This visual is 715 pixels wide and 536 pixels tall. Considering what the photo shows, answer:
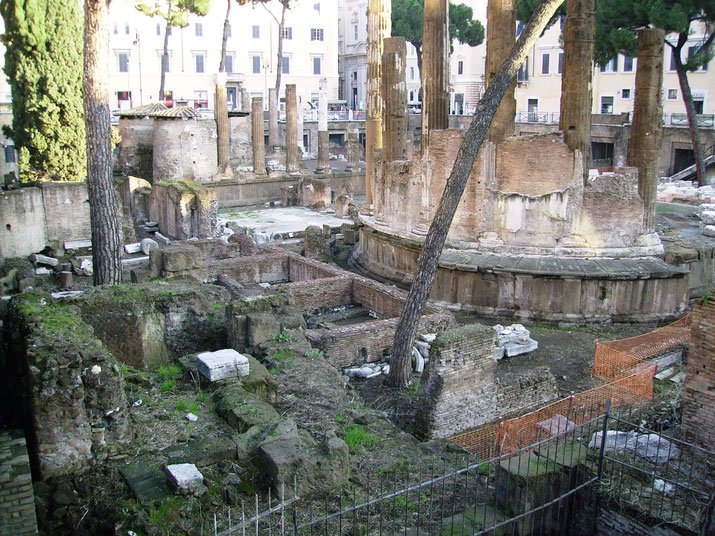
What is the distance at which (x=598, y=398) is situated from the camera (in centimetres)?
873

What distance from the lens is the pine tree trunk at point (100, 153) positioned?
9.88 m

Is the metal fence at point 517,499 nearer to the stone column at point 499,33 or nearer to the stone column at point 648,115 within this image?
the stone column at point 648,115

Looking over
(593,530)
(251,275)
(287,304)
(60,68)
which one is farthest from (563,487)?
(60,68)

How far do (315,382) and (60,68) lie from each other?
14050 mm

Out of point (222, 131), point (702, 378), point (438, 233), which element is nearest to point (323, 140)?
point (222, 131)

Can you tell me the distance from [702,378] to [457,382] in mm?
2397

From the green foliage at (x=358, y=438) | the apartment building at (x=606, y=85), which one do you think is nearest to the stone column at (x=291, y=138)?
the apartment building at (x=606, y=85)

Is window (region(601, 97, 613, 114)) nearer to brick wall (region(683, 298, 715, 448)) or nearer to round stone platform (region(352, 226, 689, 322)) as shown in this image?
round stone platform (region(352, 226, 689, 322))

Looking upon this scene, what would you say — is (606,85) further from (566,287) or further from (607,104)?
(566,287)

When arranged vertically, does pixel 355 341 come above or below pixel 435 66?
below

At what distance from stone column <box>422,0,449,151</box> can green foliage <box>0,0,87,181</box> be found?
9.17m

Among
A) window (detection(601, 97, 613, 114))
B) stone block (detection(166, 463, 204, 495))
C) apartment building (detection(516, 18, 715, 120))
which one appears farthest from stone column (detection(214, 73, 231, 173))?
stone block (detection(166, 463, 204, 495))

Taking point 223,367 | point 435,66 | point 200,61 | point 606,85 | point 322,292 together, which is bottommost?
point 322,292

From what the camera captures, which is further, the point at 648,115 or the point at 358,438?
the point at 648,115
